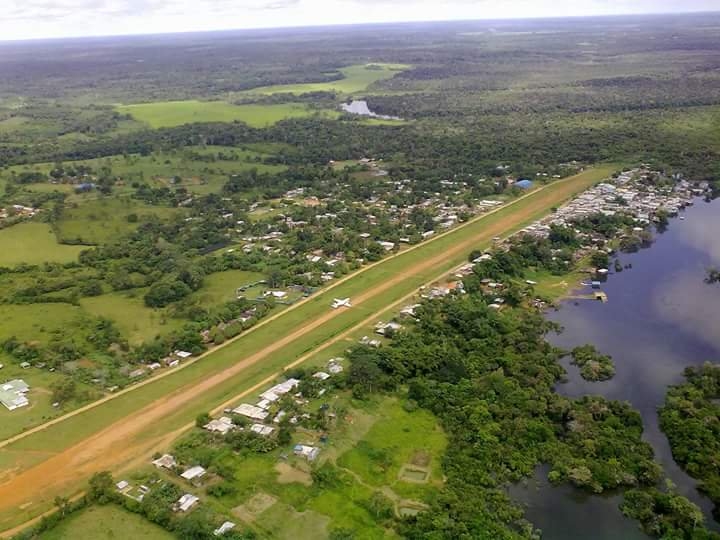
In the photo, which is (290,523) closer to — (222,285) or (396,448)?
(396,448)

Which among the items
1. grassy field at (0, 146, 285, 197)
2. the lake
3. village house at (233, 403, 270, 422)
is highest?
the lake

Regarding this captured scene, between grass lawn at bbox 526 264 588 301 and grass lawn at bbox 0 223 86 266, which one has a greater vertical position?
grass lawn at bbox 0 223 86 266

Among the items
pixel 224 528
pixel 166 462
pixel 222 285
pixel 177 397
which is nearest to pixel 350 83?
pixel 222 285

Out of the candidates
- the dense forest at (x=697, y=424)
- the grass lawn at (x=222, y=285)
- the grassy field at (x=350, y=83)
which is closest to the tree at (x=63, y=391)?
the grass lawn at (x=222, y=285)

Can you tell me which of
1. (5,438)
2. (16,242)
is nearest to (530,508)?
(5,438)

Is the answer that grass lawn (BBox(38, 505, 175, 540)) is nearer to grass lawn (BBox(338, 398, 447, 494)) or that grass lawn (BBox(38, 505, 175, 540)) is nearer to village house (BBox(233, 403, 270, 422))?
village house (BBox(233, 403, 270, 422))

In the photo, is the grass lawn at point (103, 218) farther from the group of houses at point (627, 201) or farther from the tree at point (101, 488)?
the group of houses at point (627, 201)

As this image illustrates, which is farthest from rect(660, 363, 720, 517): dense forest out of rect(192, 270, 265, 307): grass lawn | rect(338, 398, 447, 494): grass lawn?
rect(192, 270, 265, 307): grass lawn

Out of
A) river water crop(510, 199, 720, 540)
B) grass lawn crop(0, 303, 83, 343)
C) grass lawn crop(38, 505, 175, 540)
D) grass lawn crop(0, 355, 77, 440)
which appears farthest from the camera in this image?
grass lawn crop(0, 303, 83, 343)
